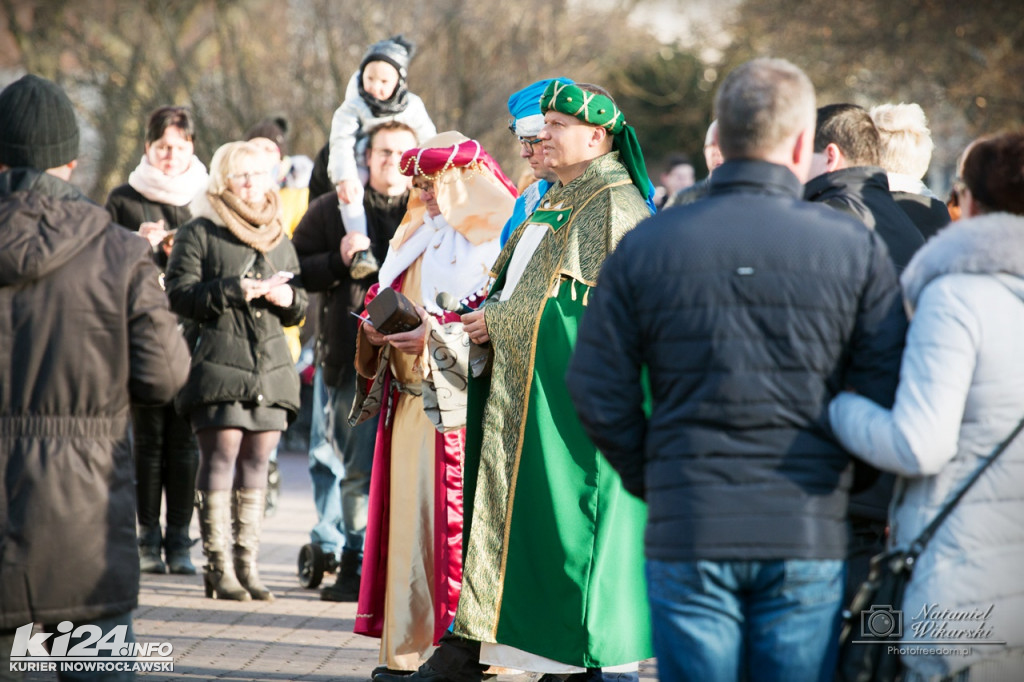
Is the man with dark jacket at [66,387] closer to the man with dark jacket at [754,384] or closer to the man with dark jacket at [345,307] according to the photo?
the man with dark jacket at [754,384]

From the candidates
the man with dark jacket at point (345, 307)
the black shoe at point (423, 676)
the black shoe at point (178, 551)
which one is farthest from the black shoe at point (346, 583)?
the black shoe at point (423, 676)

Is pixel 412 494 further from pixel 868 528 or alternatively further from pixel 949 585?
pixel 949 585

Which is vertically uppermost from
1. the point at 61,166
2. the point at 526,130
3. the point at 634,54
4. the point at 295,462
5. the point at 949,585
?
the point at 634,54

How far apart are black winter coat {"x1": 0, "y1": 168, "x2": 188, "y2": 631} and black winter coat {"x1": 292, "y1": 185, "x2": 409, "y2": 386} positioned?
11.2ft

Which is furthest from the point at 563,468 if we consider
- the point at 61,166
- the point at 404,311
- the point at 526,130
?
the point at 61,166

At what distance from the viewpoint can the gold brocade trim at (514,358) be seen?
4.44 meters

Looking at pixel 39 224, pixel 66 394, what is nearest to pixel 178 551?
pixel 66 394

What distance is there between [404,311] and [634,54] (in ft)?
68.8

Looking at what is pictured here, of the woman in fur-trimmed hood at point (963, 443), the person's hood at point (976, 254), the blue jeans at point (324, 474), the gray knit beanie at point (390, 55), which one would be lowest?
the blue jeans at point (324, 474)

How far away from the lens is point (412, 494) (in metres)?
5.22

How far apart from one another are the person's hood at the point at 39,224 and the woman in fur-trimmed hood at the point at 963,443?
1970mm

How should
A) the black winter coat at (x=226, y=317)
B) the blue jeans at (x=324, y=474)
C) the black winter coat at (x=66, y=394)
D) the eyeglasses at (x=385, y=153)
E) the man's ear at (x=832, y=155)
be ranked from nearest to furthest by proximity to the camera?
1. the black winter coat at (x=66, y=394)
2. the man's ear at (x=832, y=155)
3. the black winter coat at (x=226, y=317)
4. the eyeglasses at (x=385, y=153)
5. the blue jeans at (x=324, y=474)

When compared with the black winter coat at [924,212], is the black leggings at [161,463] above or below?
below

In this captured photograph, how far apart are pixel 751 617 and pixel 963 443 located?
2.01 feet
